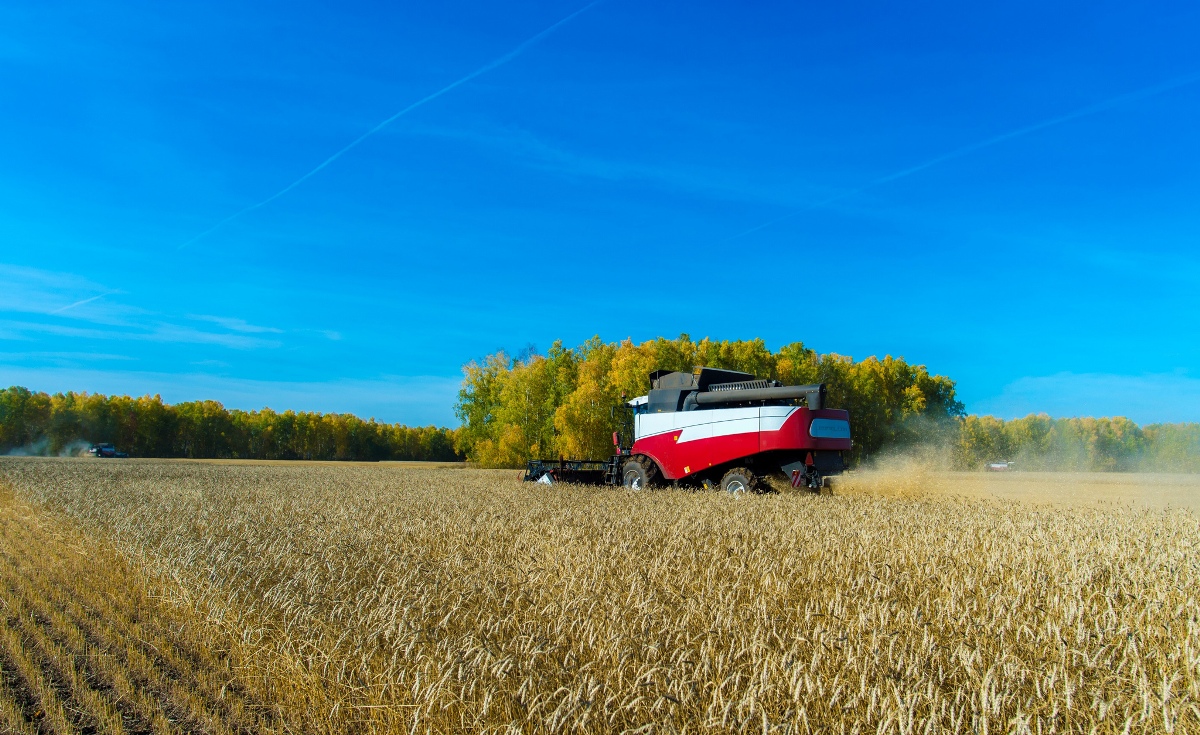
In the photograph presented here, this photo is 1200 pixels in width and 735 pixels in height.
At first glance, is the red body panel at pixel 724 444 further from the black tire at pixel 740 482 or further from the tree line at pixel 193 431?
the tree line at pixel 193 431

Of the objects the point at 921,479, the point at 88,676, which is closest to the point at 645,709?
the point at 88,676

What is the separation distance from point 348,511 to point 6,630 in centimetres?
615

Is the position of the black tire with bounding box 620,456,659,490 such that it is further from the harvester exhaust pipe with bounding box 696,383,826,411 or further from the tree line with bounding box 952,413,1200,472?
the tree line with bounding box 952,413,1200,472

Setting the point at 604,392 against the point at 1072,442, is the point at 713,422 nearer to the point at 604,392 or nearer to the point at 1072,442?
the point at 604,392

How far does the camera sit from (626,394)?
1618 inches

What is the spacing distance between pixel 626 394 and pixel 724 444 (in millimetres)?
24308

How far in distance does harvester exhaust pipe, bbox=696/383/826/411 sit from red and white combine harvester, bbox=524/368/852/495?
0.07 ft

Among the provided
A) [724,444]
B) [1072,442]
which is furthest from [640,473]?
[1072,442]

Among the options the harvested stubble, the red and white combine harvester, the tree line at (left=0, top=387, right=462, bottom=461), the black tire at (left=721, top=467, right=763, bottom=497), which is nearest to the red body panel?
the red and white combine harvester

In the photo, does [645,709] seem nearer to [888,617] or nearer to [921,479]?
[888,617]

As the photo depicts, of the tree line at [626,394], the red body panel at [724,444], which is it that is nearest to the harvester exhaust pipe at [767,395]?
the red body panel at [724,444]

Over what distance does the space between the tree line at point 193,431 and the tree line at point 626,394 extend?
4846cm

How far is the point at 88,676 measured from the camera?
496 cm

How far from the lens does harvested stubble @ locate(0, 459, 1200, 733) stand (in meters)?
3.22
